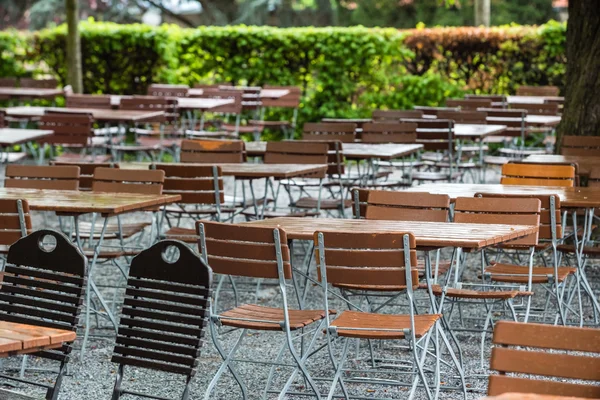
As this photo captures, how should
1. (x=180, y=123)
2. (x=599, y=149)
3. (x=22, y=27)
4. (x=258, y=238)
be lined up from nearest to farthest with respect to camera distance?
(x=258, y=238) → (x=599, y=149) → (x=180, y=123) → (x=22, y=27)

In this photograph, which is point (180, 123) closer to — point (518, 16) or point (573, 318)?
point (573, 318)

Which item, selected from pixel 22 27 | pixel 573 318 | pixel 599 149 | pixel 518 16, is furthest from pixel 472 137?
pixel 22 27

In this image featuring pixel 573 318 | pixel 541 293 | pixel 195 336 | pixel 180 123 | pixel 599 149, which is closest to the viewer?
pixel 195 336

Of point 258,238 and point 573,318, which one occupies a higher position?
point 258,238

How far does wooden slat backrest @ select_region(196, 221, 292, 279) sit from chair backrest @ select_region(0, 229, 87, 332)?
3.08 feet

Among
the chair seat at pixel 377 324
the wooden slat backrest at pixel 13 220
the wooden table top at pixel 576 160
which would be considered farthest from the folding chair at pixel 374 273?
the wooden table top at pixel 576 160

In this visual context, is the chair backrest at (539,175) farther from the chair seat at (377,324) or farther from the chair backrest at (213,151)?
the chair seat at (377,324)

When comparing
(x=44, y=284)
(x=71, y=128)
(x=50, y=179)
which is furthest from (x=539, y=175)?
(x=71, y=128)

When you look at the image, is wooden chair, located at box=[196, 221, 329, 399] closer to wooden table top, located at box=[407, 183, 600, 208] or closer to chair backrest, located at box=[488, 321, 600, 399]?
chair backrest, located at box=[488, 321, 600, 399]

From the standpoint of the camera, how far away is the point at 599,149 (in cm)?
1002

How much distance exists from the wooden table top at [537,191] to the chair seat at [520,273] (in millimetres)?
406

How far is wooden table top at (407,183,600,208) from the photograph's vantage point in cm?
698

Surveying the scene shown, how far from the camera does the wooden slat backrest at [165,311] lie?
4.27 meters

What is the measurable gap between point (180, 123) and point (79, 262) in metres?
12.9
